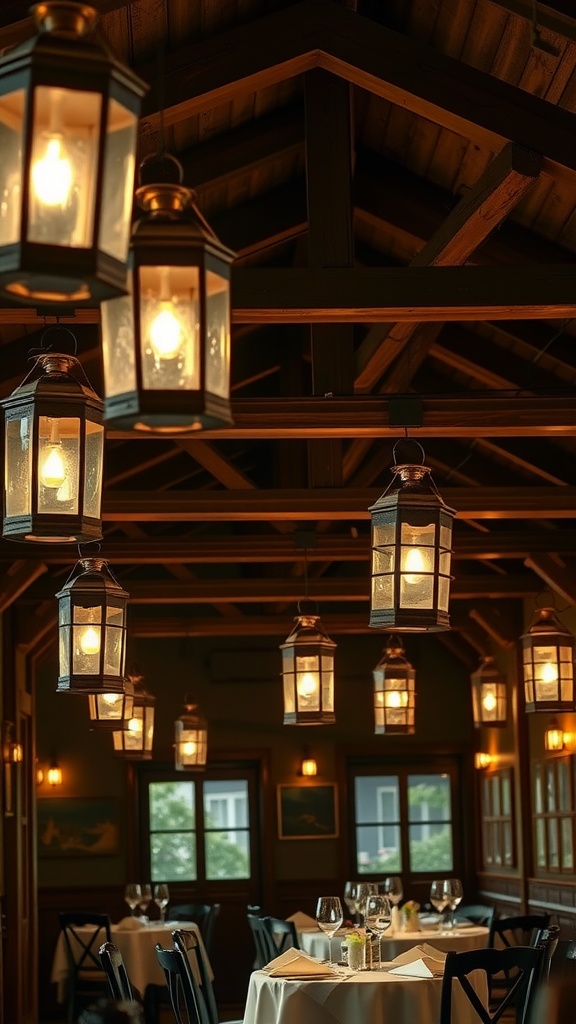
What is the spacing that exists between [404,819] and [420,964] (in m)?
8.60

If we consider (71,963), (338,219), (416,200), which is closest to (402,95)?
(338,219)

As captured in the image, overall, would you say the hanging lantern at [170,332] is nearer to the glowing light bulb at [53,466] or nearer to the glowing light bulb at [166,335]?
the glowing light bulb at [166,335]

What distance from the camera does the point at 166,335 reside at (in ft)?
8.93

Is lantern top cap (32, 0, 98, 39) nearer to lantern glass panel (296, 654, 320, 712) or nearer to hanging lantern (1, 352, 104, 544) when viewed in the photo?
hanging lantern (1, 352, 104, 544)

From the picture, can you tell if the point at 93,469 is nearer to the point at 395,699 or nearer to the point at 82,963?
the point at 395,699

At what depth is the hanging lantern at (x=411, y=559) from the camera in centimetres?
528

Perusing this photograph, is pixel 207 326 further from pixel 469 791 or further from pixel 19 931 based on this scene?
pixel 469 791

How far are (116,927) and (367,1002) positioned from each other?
5240mm

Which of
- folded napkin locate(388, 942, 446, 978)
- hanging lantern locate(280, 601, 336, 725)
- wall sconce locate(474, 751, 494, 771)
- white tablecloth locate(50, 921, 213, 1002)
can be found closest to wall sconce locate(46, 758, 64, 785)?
white tablecloth locate(50, 921, 213, 1002)

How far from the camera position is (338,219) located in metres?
5.96

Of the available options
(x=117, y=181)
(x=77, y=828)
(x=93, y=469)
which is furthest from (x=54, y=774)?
(x=117, y=181)

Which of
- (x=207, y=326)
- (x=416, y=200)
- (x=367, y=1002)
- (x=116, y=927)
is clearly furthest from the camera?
(x=116, y=927)

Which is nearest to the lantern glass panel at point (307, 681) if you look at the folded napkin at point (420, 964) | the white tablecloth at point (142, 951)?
the folded napkin at point (420, 964)

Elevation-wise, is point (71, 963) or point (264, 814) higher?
point (264, 814)
